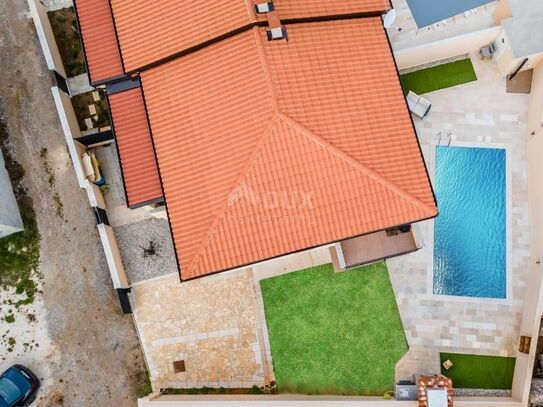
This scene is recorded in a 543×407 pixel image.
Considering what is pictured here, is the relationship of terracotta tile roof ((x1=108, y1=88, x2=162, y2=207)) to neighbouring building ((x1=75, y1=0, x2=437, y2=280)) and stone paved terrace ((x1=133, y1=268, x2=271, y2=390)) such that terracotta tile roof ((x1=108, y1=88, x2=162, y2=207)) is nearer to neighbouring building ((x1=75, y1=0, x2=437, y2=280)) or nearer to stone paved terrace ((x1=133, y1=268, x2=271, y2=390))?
neighbouring building ((x1=75, y1=0, x2=437, y2=280))

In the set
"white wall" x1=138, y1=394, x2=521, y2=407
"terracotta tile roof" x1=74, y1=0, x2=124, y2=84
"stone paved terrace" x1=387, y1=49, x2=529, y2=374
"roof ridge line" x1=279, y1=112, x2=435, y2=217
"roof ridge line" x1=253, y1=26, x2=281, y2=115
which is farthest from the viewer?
"stone paved terrace" x1=387, y1=49, x2=529, y2=374

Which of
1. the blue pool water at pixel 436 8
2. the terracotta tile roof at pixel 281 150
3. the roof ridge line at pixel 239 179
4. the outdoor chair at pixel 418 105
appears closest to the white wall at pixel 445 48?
the blue pool water at pixel 436 8

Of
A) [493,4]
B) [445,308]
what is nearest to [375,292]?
[445,308]

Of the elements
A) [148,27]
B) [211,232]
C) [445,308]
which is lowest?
[445,308]

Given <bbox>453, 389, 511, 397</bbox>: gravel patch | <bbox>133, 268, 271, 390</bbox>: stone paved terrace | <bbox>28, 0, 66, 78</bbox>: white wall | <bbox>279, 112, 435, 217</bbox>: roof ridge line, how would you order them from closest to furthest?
<bbox>279, 112, 435, 217</bbox>: roof ridge line
<bbox>453, 389, 511, 397</bbox>: gravel patch
<bbox>133, 268, 271, 390</bbox>: stone paved terrace
<bbox>28, 0, 66, 78</bbox>: white wall

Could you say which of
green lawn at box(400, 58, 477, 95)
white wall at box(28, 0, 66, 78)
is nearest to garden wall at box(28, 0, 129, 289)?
white wall at box(28, 0, 66, 78)

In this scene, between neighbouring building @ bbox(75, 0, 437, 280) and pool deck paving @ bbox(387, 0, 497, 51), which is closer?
neighbouring building @ bbox(75, 0, 437, 280)

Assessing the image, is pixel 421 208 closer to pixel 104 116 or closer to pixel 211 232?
pixel 211 232
